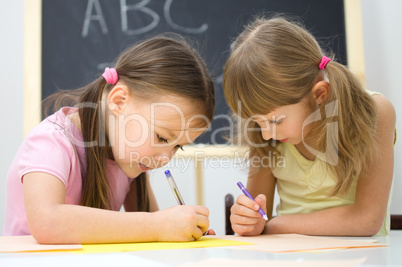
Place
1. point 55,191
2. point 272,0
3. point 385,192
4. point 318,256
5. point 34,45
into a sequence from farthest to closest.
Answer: point 272,0
point 34,45
point 385,192
point 55,191
point 318,256

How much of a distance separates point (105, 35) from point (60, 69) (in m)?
0.23

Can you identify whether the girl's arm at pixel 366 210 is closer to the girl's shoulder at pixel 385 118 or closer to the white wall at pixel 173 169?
the girl's shoulder at pixel 385 118

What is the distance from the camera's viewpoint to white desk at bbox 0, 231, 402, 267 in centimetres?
47

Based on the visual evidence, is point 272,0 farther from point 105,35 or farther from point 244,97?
point 244,97

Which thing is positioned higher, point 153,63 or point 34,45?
point 34,45

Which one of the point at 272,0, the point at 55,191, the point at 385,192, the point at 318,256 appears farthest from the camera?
the point at 272,0

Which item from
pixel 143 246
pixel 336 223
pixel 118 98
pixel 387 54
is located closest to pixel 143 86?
pixel 118 98

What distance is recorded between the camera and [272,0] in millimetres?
1755

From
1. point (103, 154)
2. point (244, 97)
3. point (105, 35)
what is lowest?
point (103, 154)

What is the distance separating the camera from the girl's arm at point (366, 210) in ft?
2.82

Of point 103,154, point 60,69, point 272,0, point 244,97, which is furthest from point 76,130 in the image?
point 272,0

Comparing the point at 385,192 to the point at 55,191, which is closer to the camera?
the point at 55,191

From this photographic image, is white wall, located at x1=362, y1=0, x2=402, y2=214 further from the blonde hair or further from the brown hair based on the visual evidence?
the brown hair

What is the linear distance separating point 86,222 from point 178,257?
233mm
